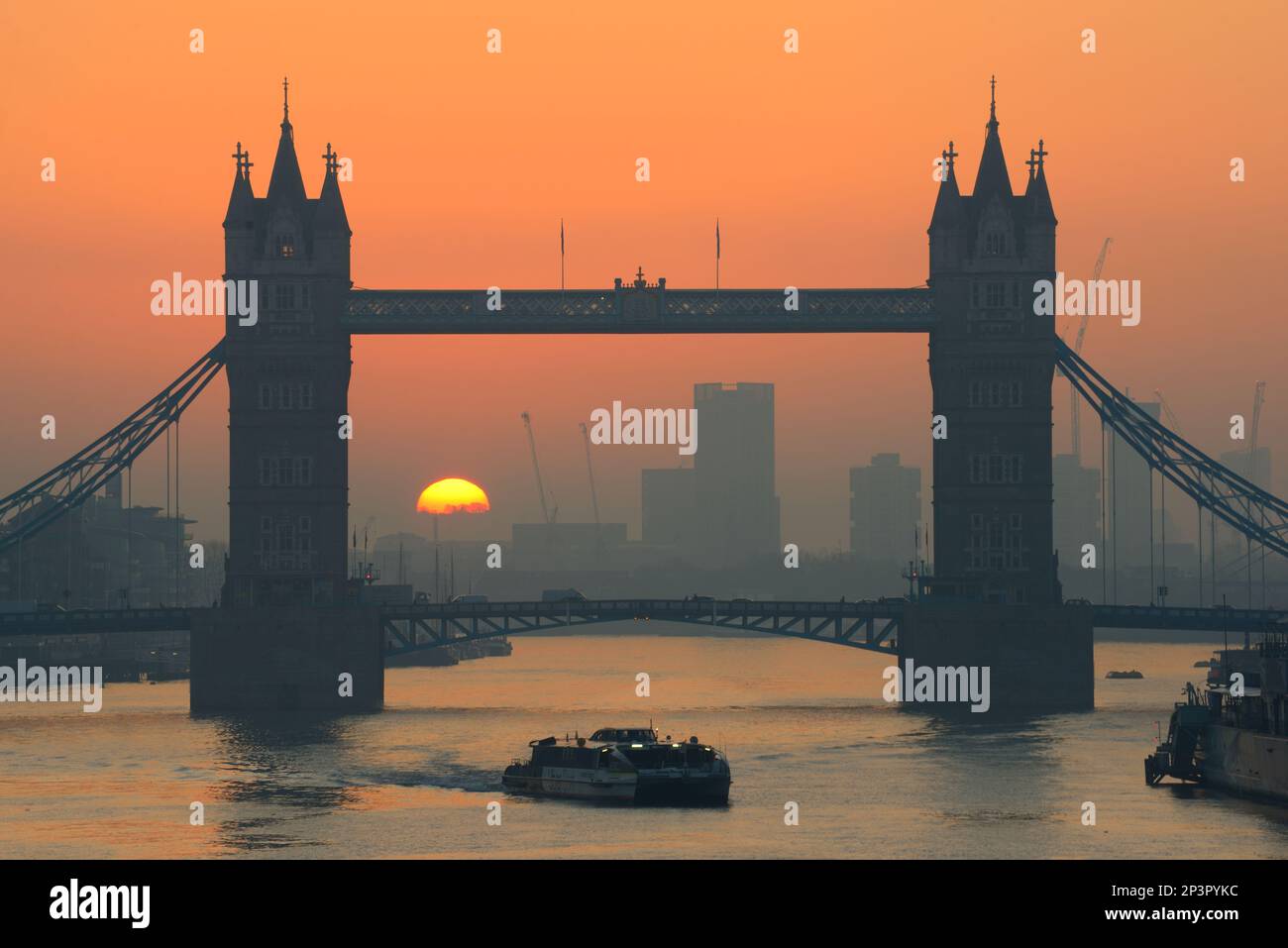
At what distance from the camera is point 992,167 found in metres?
172

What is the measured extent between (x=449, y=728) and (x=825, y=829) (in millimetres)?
58811

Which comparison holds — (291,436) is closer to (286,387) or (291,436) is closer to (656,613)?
(286,387)

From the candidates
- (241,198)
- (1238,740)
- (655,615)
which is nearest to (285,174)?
(241,198)

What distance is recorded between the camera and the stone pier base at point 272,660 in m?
168

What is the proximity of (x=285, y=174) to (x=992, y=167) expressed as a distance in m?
47.6

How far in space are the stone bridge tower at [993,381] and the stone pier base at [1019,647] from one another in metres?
3.58

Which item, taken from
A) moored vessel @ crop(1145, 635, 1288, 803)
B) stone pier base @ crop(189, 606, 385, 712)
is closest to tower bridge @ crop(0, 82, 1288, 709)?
stone pier base @ crop(189, 606, 385, 712)

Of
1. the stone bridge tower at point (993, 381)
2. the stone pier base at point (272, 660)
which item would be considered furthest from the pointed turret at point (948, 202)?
the stone pier base at point (272, 660)

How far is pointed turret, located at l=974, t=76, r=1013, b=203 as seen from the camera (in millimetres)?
171375

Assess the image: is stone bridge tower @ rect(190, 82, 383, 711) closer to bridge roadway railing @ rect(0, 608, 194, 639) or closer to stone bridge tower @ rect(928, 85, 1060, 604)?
bridge roadway railing @ rect(0, 608, 194, 639)

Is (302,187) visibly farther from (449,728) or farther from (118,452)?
(449,728)

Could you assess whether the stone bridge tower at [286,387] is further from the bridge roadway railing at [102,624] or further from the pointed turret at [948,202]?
the pointed turret at [948,202]
